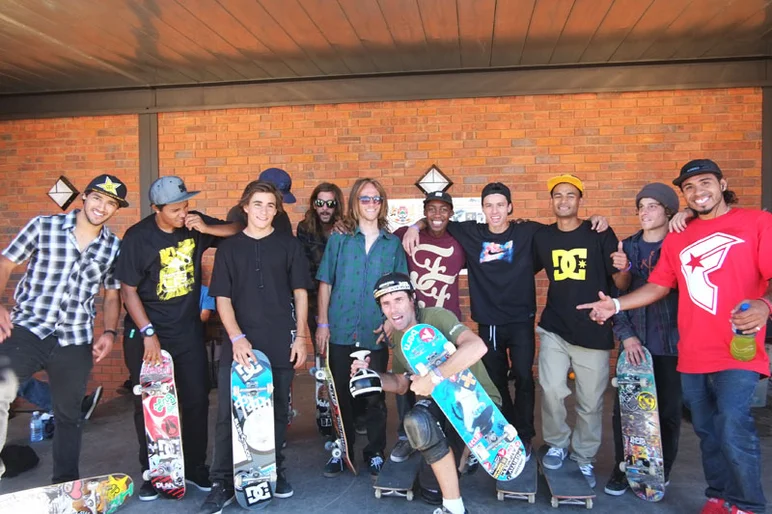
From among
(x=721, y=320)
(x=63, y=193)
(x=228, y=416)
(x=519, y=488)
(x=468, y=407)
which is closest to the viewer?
(x=721, y=320)

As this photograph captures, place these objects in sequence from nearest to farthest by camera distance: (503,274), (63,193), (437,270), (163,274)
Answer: (163,274) < (503,274) < (437,270) < (63,193)

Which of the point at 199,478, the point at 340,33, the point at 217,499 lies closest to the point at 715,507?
the point at 217,499

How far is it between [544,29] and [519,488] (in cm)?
367

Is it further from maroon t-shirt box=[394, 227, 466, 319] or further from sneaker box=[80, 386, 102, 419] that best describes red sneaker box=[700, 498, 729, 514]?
sneaker box=[80, 386, 102, 419]

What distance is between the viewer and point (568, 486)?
2939mm

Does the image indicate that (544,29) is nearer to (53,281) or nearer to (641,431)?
(641,431)

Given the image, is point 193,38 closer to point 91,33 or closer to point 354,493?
point 91,33

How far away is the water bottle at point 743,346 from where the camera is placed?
2.43 m

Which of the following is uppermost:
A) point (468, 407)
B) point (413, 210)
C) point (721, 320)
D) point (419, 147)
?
point (419, 147)

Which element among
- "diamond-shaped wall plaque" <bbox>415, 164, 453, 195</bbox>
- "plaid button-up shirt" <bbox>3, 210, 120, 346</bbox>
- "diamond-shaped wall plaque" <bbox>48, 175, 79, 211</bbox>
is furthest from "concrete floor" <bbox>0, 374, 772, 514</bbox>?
"diamond-shaped wall plaque" <bbox>48, 175, 79, 211</bbox>

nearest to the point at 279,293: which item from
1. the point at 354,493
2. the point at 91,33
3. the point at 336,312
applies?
the point at 336,312

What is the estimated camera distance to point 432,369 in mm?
2576

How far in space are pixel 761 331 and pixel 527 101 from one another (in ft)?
11.8

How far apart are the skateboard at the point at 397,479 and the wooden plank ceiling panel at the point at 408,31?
3.31 metres
